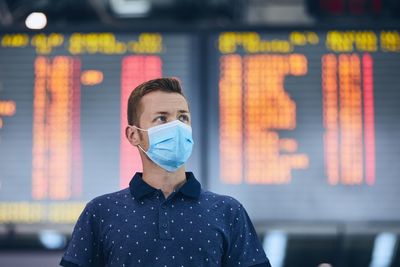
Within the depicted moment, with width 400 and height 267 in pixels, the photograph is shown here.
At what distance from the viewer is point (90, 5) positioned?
14.6 feet

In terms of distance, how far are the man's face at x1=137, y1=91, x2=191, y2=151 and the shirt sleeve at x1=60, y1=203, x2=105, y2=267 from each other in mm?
218

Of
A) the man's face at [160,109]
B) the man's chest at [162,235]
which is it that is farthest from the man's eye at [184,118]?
the man's chest at [162,235]

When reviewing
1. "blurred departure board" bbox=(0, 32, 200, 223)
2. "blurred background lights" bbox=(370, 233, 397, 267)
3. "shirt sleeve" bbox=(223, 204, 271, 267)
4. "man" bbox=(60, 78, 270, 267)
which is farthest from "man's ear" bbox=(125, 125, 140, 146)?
"blurred background lights" bbox=(370, 233, 397, 267)

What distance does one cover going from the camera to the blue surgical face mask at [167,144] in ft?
6.43

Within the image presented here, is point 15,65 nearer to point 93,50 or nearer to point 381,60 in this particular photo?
point 93,50

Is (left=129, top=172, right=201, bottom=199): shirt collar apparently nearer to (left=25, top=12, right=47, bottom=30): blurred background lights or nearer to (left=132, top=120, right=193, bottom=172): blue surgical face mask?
(left=132, top=120, right=193, bottom=172): blue surgical face mask

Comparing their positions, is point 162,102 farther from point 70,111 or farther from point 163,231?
point 70,111

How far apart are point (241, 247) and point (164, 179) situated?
9.3 inches

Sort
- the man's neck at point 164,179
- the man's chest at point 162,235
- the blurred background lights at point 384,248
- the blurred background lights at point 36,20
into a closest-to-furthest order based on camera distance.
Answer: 1. the man's chest at point 162,235
2. the man's neck at point 164,179
3. the blurred background lights at point 384,248
4. the blurred background lights at point 36,20

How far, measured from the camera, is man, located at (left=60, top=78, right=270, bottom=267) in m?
1.85

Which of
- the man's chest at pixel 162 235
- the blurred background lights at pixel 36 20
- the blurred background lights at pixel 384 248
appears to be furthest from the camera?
the blurred background lights at pixel 36 20

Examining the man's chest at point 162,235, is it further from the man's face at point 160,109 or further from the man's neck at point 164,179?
the man's face at point 160,109

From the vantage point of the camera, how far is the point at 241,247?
6.35 ft

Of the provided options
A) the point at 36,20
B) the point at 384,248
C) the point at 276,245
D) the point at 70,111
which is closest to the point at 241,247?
the point at 276,245
